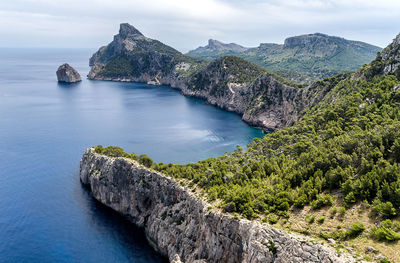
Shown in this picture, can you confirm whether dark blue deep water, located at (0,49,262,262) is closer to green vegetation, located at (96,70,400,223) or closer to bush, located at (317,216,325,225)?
green vegetation, located at (96,70,400,223)

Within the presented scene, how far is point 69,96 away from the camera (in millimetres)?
177625

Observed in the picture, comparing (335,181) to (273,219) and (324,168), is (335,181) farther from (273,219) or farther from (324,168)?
(273,219)

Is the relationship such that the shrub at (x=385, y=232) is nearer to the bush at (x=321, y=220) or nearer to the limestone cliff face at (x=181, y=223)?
the limestone cliff face at (x=181, y=223)

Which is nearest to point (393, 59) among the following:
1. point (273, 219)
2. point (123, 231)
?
point (273, 219)

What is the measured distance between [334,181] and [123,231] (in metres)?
41.7

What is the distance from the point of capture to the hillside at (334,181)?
86.0 feet

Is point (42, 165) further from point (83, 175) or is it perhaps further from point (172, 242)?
point (172, 242)

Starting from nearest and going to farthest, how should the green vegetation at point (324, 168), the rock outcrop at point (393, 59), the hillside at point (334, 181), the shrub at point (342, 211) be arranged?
the hillside at point (334, 181)
the shrub at point (342, 211)
the green vegetation at point (324, 168)
the rock outcrop at point (393, 59)

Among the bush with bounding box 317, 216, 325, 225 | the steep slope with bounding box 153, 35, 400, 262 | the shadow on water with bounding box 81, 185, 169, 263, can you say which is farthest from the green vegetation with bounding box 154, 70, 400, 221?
the shadow on water with bounding box 81, 185, 169, 263

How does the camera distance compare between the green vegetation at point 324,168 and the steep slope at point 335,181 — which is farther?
the green vegetation at point 324,168

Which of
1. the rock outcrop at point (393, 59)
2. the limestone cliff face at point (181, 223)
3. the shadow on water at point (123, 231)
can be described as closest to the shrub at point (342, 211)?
the limestone cliff face at point (181, 223)

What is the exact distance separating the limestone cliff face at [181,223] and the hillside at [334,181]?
2111 millimetres

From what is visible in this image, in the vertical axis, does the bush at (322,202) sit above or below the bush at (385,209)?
below

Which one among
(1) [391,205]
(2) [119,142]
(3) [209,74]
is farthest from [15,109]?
(1) [391,205]
